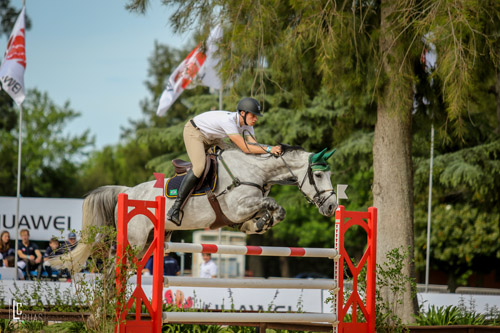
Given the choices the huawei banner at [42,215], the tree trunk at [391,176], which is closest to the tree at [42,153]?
the huawei banner at [42,215]

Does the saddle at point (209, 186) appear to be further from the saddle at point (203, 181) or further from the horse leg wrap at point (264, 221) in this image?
the horse leg wrap at point (264, 221)

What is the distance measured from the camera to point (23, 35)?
1305cm

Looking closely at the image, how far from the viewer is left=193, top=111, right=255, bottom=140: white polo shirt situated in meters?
5.92

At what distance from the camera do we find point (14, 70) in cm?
1281

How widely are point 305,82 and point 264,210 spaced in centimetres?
499

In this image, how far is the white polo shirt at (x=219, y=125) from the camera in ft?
19.4

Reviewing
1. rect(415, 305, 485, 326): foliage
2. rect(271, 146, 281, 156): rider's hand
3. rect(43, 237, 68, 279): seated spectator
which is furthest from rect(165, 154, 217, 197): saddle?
rect(415, 305, 485, 326): foliage

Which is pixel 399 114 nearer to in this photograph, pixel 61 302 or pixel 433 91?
pixel 433 91

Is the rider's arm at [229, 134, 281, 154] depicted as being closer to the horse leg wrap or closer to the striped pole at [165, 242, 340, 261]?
the horse leg wrap

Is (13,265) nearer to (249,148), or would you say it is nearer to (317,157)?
(249,148)

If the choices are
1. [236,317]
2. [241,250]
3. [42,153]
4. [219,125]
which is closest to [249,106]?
[219,125]

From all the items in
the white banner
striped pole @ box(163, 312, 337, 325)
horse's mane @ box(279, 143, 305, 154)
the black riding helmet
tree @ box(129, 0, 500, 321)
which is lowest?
the white banner

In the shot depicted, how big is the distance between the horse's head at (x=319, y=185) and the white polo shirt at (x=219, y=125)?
688 mm

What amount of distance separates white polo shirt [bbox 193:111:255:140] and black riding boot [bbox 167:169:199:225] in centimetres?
44
